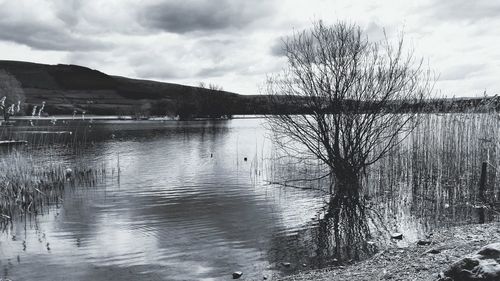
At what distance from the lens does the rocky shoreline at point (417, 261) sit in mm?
7184

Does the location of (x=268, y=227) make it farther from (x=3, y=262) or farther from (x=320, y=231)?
(x=3, y=262)

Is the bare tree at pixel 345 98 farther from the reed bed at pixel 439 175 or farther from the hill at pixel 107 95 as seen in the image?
the hill at pixel 107 95

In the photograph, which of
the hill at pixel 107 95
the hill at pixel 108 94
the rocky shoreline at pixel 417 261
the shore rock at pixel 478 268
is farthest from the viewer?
the hill at pixel 108 94

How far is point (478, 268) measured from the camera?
587cm

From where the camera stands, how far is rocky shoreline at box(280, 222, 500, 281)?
718 cm

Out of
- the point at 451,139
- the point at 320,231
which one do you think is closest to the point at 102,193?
the point at 320,231

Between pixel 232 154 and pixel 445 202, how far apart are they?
68.4 ft

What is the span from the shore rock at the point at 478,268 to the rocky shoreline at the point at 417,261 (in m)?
0.19

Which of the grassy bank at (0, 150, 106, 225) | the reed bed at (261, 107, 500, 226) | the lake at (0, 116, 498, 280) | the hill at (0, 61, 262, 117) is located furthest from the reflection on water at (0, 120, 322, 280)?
the hill at (0, 61, 262, 117)

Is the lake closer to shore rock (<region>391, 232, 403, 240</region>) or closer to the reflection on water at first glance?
the reflection on water

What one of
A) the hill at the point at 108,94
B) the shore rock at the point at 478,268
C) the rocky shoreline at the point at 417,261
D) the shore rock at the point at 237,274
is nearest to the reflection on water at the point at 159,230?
the shore rock at the point at 237,274

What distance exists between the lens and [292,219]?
14.0m

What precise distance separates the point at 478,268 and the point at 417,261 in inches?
77.5

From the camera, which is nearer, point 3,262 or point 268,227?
point 3,262
